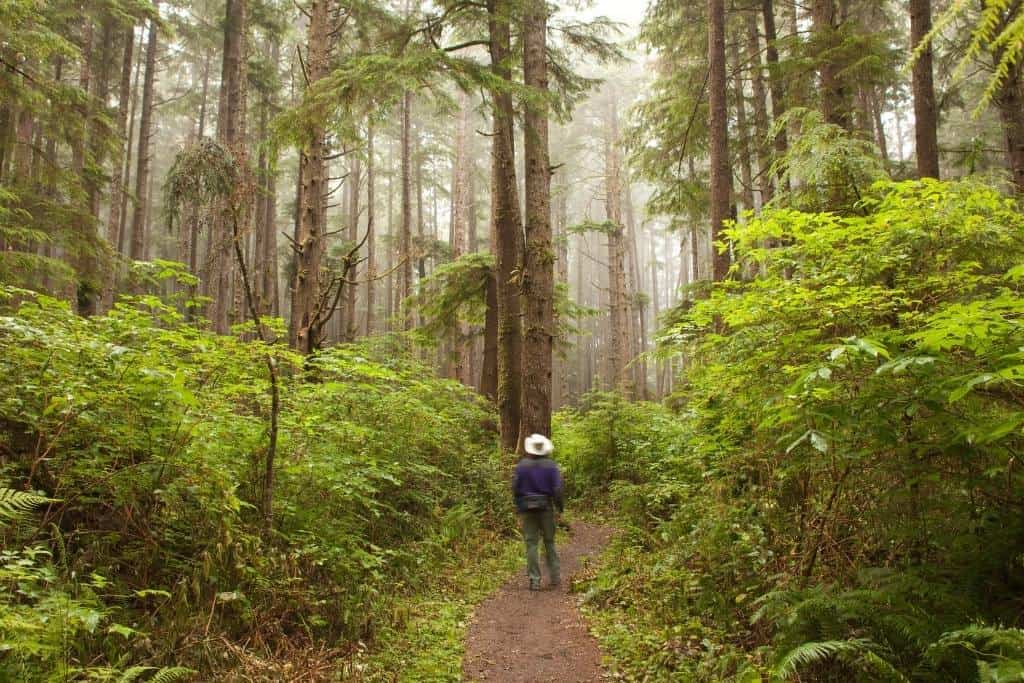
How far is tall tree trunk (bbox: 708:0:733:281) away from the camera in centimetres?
1205

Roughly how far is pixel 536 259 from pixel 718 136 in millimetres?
5154

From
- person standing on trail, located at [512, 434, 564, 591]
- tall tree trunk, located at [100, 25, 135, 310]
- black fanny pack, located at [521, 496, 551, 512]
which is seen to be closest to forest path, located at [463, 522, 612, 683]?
person standing on trail, located at [512, 434, 564, 591]

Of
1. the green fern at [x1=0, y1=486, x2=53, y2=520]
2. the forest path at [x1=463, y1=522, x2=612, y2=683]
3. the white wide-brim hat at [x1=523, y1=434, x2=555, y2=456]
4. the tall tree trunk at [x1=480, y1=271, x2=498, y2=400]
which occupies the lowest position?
the forest path at [x1=463, y1=522, x2=612, y2=683]

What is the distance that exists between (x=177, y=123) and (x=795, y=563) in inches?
1996

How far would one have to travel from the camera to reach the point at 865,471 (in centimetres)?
457

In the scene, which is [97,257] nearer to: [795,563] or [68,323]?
[68,323]

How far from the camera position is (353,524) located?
22.0 feet

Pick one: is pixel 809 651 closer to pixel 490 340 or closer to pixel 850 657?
pixel 850 657

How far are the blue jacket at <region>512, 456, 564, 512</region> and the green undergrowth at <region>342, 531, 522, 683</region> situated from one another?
4.20 feet

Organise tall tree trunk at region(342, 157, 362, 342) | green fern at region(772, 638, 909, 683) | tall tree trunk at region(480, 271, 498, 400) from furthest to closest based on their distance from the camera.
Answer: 1. tall tree trunk at region(480, 271, 498, 400)
2. tall tree trunk at region(342, 157, 362, 342)
3. green fern at region(772, 638, 909, 683)

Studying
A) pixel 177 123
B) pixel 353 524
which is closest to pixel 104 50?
pixel 353 524

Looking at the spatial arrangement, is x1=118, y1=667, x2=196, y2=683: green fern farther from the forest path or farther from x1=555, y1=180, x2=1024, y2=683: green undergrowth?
x1=555, y1=180, x2=1024, y2=683: green undergrowth

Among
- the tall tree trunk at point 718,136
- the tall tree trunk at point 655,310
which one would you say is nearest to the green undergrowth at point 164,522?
the tall tree trunk at point 718,136

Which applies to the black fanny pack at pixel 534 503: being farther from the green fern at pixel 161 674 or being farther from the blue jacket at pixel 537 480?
the green fern at pixel 161 674
